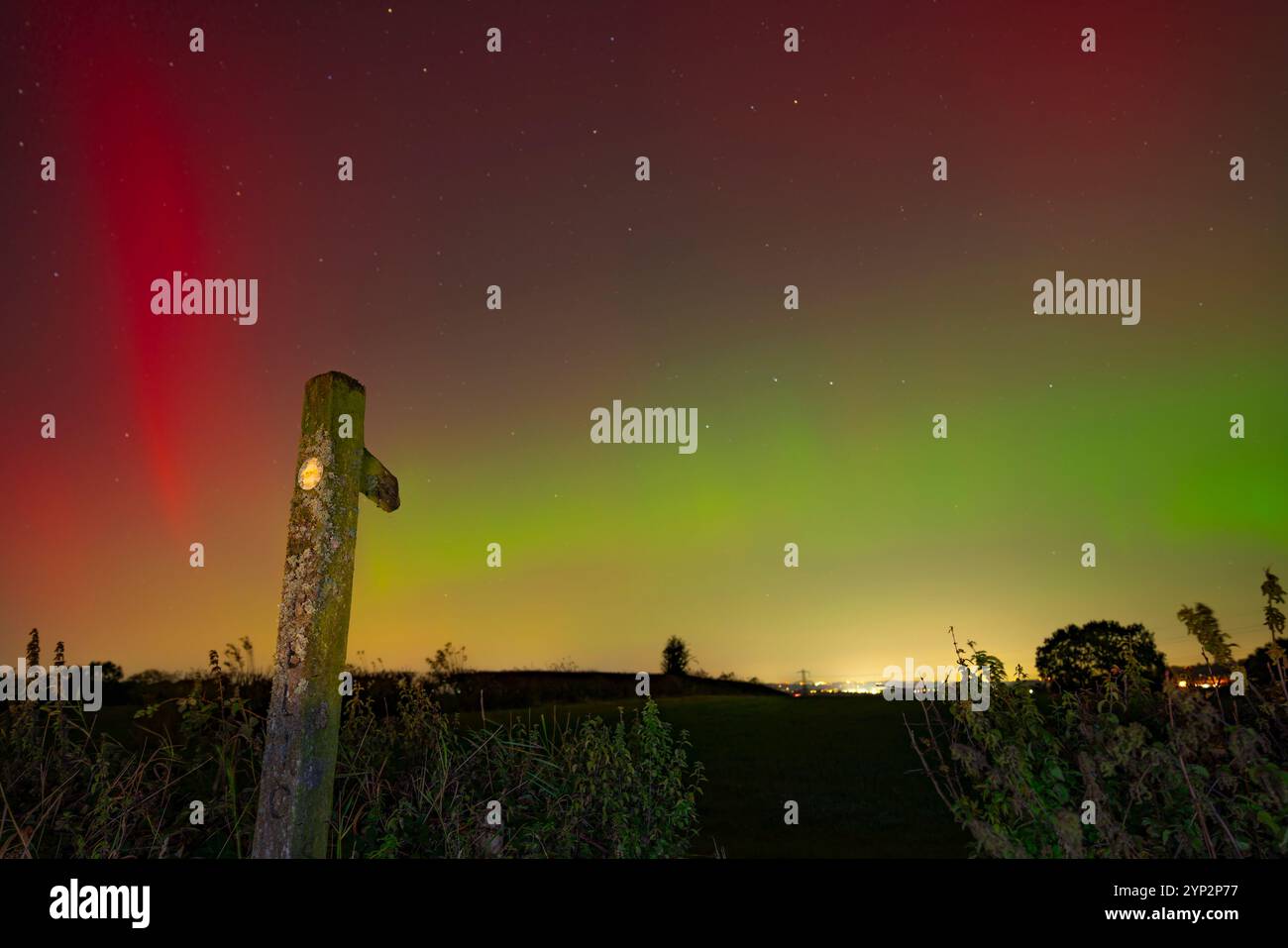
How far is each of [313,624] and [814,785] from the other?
6.39m

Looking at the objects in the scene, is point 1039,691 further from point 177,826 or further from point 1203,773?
point 177,826

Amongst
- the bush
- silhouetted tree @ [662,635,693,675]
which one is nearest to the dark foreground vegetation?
the bush

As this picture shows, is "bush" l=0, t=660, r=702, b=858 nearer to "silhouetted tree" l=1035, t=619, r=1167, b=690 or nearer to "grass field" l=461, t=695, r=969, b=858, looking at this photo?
"grass field" l=461, t=695, r=969, b=858

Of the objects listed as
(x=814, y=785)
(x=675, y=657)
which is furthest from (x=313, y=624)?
(x=675, y=657)

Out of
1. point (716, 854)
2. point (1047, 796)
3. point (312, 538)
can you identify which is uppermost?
point (312, 538)

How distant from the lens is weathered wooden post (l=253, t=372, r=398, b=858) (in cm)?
665

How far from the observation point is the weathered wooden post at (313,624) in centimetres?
665

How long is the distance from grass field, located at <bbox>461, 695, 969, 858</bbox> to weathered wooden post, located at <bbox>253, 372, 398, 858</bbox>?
4.02 meters

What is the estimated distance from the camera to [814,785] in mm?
10539

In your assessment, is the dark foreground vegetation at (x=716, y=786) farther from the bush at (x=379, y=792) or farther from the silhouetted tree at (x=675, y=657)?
the silhouetted tree at (x=675, y=657)

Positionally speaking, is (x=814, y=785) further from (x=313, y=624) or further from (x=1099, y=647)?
(x=1099, y=647)
